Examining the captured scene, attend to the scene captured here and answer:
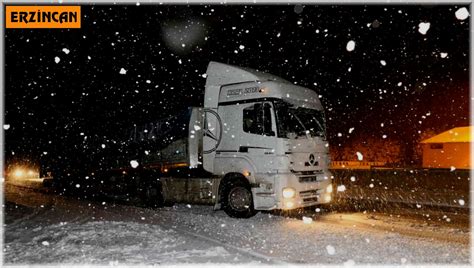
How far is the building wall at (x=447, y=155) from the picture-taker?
115ft

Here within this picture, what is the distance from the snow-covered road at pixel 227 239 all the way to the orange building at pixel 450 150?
92.7 feet

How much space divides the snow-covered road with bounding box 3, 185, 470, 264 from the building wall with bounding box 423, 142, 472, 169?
28.3 metres

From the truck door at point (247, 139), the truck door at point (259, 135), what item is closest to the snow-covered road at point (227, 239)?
the truck door at point (247, 139)

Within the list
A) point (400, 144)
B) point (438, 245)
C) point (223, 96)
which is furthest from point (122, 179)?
point (400, 144)

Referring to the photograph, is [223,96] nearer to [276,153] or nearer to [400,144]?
[276,153]

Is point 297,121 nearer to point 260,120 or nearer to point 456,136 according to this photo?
point 260,120

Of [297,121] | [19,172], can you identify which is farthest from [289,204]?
[19,172]

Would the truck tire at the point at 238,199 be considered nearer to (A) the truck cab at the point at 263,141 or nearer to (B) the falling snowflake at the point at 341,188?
(A) the truck cab at the point at 263,141

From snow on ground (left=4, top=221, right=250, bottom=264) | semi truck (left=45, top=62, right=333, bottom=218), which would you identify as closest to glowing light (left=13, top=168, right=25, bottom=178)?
semi truck (left=45, top=62, right=333, bottom=218)

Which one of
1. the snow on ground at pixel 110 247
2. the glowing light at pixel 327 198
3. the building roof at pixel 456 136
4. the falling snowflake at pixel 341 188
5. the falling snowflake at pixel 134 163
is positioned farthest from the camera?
the building roof at pixel 456 136

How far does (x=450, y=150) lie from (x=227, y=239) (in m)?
33.2

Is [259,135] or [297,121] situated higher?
[297,121]

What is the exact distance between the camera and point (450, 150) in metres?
36.0

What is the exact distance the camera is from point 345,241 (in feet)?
24.9
